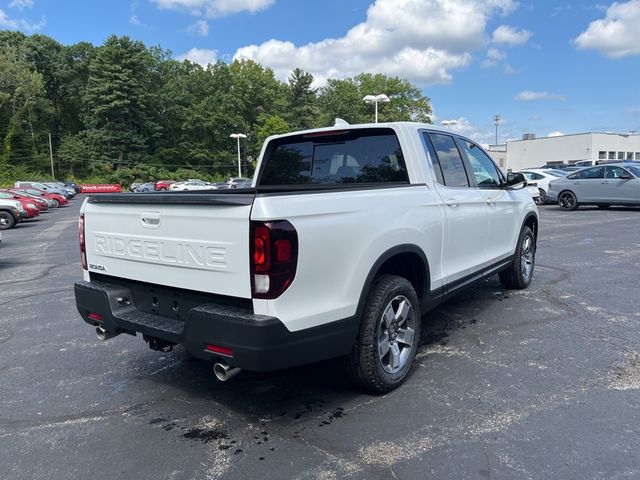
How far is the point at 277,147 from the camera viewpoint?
4.94 m

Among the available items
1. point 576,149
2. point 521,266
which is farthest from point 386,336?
point 576,149

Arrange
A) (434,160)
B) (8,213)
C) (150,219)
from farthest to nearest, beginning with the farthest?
1. (8,213)
2. (434,160)
3. (150,219)

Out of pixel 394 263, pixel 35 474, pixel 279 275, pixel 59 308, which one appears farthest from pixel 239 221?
pixel 59 308

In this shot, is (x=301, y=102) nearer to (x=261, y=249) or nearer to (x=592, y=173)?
(x=592, y=173)

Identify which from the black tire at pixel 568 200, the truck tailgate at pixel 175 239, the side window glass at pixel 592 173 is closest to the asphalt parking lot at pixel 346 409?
the truck tailgate at pixel 175 239

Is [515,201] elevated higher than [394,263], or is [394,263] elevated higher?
[515,201]

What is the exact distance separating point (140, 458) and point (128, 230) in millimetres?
1491

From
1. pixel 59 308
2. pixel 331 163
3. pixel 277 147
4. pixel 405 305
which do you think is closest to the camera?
pixel 405 305

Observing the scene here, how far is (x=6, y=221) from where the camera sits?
18.9 m

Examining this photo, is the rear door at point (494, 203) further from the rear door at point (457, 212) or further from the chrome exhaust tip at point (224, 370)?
the chrome exhaust tip at point (224, 370)

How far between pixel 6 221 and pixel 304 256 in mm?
20090

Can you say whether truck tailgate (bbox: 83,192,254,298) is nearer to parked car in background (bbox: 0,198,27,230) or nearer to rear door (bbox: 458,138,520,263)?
rear door (bbox: 458,138,520,263)

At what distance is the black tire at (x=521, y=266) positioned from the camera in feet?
20.3

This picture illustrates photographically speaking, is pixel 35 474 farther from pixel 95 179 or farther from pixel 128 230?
pixel 95 179
